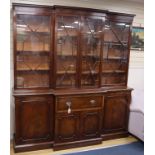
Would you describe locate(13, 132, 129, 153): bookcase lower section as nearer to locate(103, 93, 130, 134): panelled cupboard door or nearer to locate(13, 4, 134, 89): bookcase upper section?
locate(103, 93, 130, 134): panelled cupboard door

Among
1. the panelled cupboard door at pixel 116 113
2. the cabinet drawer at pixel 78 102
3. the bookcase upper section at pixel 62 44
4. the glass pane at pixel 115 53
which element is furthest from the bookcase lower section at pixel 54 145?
the glass pane at pixel 115 53

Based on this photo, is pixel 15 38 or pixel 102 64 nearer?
pixel 15 38

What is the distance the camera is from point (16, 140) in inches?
118

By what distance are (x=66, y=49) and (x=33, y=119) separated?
124cm

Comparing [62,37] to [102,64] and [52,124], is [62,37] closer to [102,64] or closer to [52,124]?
[102,64]

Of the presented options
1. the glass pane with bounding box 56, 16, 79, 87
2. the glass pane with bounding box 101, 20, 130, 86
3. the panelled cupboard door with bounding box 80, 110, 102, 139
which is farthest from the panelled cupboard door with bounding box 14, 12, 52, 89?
the glass pane with bounding box 101, 20, 130, 86

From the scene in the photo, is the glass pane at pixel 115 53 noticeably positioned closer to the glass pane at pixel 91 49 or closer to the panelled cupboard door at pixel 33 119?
the glass pane at pixel 91 49

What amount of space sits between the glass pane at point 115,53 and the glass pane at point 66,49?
2.01 feet

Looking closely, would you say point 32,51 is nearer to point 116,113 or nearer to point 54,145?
point 54,145

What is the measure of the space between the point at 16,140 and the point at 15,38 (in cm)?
156

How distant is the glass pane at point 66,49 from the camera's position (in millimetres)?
3080

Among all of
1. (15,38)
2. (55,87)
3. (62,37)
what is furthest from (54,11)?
(55,87)

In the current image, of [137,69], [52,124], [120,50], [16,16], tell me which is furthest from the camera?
[137,69]

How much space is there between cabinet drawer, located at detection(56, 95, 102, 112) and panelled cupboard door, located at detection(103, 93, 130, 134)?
227mm
